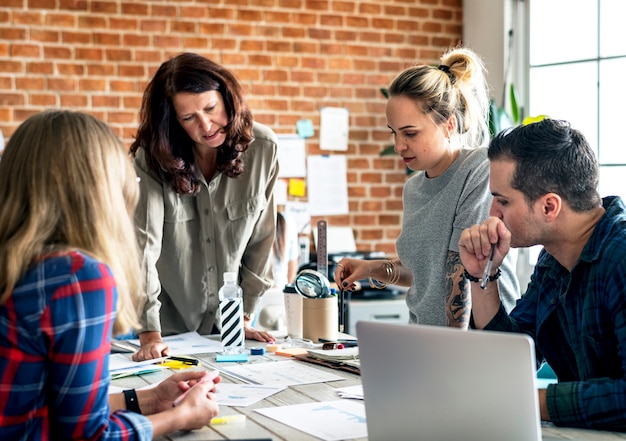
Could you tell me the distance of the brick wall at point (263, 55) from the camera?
429 centimetres

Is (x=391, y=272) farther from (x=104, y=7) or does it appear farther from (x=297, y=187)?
(x=104, y=7)

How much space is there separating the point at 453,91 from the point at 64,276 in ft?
4.66

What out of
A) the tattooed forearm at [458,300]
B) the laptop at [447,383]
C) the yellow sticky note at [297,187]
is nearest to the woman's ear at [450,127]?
the tattooed forearm at [458,300]

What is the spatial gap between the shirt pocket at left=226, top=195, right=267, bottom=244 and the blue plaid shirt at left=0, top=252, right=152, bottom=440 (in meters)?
1.36

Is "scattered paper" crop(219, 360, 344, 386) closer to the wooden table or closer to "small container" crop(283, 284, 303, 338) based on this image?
the wooden table

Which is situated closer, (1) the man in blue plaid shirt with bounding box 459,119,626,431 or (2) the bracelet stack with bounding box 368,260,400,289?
(1) the man in blue plaid shirt with bounding box 459,119,626,431

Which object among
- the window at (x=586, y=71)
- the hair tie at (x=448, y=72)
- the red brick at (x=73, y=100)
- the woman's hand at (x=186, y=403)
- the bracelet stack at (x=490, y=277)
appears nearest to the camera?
the woman's hand at (x=186, y=403)

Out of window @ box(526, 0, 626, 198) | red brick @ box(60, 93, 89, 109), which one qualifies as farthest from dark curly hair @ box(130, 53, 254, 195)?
window @ box(526, 0, 626, 198)

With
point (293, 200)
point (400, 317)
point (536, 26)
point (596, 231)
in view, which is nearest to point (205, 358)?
point (596, 231)

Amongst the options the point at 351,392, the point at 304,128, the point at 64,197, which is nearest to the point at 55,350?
the point at 64,197

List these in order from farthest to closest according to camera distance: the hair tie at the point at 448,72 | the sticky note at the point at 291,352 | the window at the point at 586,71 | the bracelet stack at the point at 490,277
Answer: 1. the window at the point at 586,71
2. the hair tie at the point at 448,72
3. the sticky note at the point at 291,352
4. the bracelet stack at the point at 490,277

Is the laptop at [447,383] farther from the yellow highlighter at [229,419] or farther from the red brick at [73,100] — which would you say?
the red brick at [73,100]

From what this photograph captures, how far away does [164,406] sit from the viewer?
161cm

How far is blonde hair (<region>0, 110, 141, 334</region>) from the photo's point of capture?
1.28 meters
